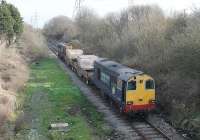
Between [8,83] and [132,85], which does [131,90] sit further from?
[8,83]

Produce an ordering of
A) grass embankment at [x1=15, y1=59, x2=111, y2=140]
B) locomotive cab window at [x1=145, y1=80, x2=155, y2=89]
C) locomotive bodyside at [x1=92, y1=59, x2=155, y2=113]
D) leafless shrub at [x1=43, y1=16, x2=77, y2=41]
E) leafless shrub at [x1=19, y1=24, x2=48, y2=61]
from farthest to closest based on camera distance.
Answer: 1. leafless shrub at [x1=43, y1=16, x2=77, y2=41]
2. leafless shrub at [x1=19, y1=24, x2=48, y2=61]
3. locomotive cab window at [x1=145, y1=80, x2=155, y2=89]
4. locomotive bodyside at [x1=92, y1=59, x2=155, y2=113]
5. grass embankment at [x1=15, y1=59, x2=111, y2=140]

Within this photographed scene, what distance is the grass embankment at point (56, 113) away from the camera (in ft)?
67.4

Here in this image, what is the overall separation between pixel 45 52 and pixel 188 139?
4582 centimetres

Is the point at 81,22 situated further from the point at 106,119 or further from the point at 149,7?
the point at 106,119

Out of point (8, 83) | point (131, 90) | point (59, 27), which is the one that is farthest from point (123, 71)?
point (59, 27)

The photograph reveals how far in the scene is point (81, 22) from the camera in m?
75.8

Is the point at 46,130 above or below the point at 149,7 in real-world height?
below

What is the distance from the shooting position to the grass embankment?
20.5 meters

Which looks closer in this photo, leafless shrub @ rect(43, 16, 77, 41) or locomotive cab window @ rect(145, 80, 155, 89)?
locomotive cab window @ rect(145, 80, 155, 89)

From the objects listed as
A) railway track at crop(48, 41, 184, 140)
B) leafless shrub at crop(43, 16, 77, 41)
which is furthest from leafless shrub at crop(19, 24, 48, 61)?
railway track at crop(48, 41, 184, 140)

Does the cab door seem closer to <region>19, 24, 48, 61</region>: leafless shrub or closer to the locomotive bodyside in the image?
the locomotive bodyside

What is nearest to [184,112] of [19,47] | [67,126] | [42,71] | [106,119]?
[106,119]

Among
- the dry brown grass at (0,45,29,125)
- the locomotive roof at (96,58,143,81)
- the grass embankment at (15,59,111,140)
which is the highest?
the locomotive roof at (96,58,143,81)

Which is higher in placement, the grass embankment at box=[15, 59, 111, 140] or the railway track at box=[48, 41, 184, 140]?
the grass embankment at box=[15, 59, 111, 140]
